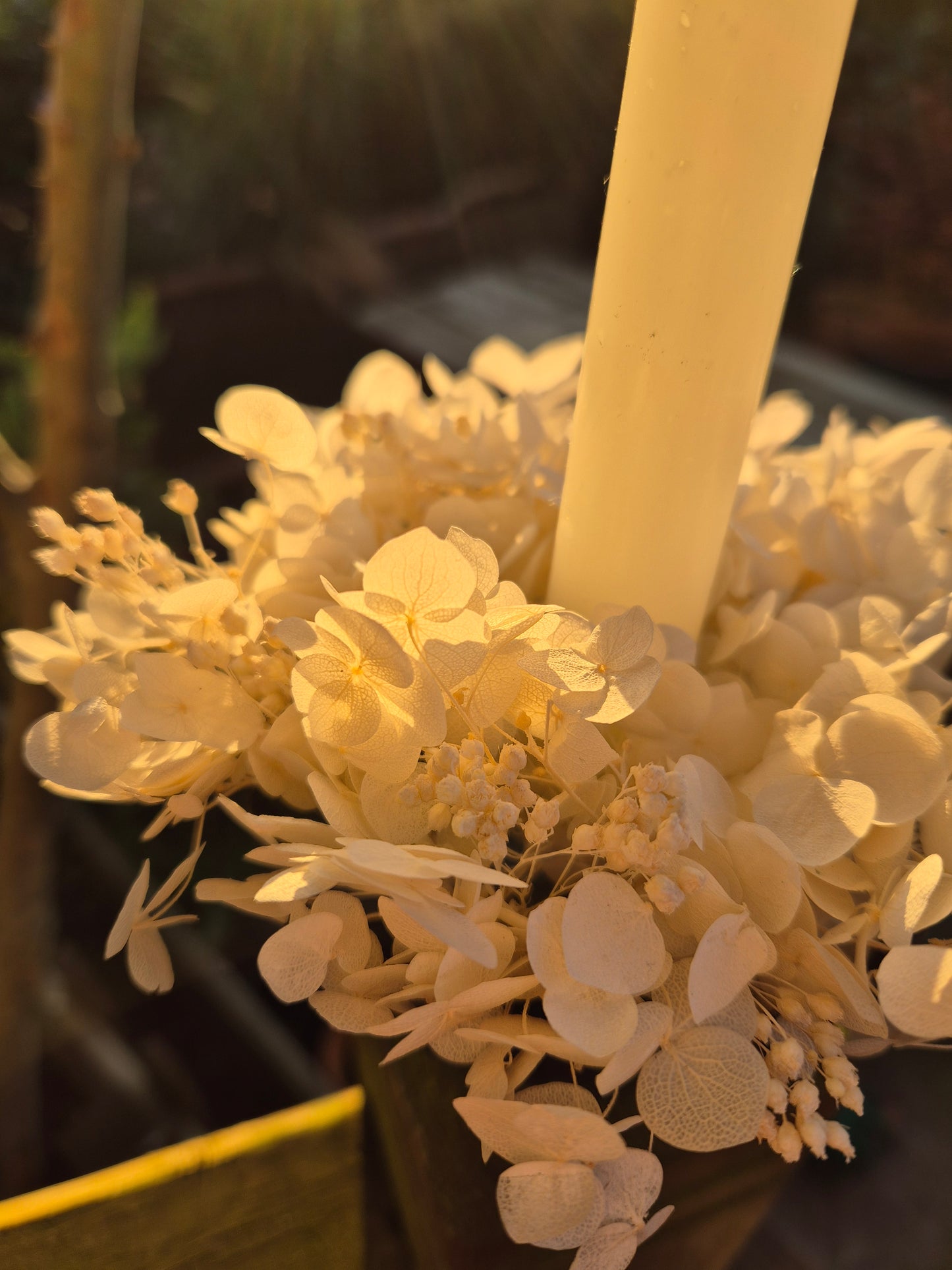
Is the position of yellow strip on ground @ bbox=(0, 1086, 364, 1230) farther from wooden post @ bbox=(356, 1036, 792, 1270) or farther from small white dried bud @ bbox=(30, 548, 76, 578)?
small white dried bud @ bbox=(30, 548, 76, 578)

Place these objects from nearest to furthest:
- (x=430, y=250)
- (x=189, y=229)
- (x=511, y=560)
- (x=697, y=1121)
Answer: (x=697, y=1121) < (x=511, y=560) < (x=189, y=229) < (x=430, y=250)

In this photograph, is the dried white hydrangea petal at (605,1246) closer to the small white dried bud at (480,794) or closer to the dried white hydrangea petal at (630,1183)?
the dried white hydrangea petal at (630,1183)

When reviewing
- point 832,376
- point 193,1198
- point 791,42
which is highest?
point 791,42

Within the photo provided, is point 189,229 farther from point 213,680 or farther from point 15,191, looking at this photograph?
point 213,680

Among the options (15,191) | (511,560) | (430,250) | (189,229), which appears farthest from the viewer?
(430,250)

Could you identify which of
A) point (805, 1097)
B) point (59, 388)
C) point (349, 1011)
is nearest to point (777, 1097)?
point (805, 1097)

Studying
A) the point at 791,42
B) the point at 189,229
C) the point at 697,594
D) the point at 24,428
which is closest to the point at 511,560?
the point at 697,594
